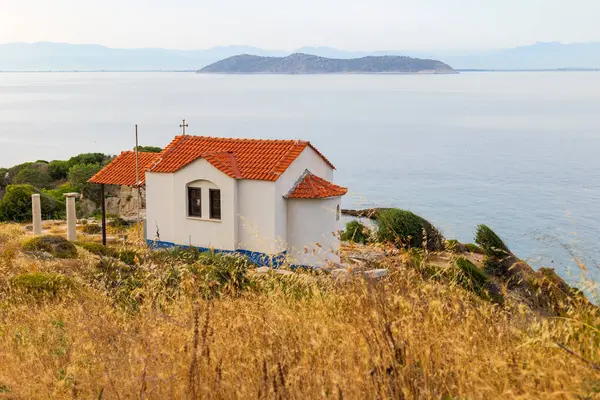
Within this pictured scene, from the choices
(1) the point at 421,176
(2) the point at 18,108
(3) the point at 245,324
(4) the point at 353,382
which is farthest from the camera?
(2) the point at 18,108

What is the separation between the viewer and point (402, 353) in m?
3.74

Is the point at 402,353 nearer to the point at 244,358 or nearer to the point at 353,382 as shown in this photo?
Result: the point at 353,382

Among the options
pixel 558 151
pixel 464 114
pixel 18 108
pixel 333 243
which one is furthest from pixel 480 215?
pixel 18 108

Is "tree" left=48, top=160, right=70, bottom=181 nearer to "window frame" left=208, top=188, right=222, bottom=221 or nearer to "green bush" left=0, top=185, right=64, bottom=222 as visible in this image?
"green bush" left=0, top=185, right=64, bottom=222

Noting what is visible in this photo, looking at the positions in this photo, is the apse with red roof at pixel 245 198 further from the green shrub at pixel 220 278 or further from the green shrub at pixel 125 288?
the green shrub at pixel 125 288

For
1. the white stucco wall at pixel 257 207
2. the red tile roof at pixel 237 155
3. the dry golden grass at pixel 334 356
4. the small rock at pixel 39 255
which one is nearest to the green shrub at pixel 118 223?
the red tile roof at pixel 237 155

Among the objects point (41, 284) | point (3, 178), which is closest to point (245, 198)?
point (41, 284)

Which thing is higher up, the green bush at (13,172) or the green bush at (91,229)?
the green bush at (13,172)

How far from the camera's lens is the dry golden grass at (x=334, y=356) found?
3443 mm

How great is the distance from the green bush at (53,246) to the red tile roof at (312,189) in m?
7.18

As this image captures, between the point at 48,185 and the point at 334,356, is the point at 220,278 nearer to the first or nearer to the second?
the point at 334,356

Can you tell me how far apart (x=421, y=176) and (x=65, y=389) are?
67770 mm

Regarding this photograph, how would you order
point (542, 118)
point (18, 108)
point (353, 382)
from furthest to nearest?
point (18, 108) → point (542, 118) → point (353, 382)

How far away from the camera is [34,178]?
162ft
